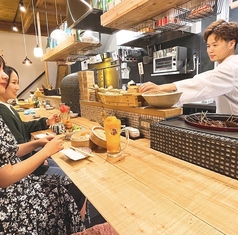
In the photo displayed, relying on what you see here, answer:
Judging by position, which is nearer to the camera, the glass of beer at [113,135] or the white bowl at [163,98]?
the glass of beer at [113,135]

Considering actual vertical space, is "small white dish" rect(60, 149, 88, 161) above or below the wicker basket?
below

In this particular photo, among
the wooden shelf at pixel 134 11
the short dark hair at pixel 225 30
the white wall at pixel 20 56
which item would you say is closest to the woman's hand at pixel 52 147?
the wooden shelf at pixel 134 11

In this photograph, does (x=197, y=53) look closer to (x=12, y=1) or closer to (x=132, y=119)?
(x=132, y=119)

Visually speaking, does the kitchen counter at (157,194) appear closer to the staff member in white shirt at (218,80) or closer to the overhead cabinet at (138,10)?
the staff member in white shirt at (218,80)

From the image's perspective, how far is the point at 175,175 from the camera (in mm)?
804

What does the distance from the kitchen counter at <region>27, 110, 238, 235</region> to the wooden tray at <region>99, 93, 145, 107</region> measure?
48 centimetres

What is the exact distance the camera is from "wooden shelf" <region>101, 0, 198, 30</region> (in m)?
1.43

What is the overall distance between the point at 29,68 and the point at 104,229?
726cm

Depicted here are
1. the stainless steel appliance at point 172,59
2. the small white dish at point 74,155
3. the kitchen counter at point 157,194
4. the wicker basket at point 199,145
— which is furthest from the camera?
the stainless steel appliance at point 172,59

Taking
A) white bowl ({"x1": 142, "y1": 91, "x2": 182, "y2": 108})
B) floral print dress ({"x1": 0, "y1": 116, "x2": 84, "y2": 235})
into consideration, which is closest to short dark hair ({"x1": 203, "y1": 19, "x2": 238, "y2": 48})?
white bowl ({"x1": 142, "y1": 91, "x2": 182, "y2": 108})

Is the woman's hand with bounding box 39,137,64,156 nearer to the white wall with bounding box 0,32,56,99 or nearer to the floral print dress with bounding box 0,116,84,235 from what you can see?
the floral print dress with bounding box 0,116,84,235

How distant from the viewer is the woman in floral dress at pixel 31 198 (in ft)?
2.72

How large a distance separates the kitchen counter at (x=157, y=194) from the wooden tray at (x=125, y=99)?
477 millimetres

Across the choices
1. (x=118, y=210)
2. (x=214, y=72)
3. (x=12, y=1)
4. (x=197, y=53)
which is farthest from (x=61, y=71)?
(x=118, y=210)
